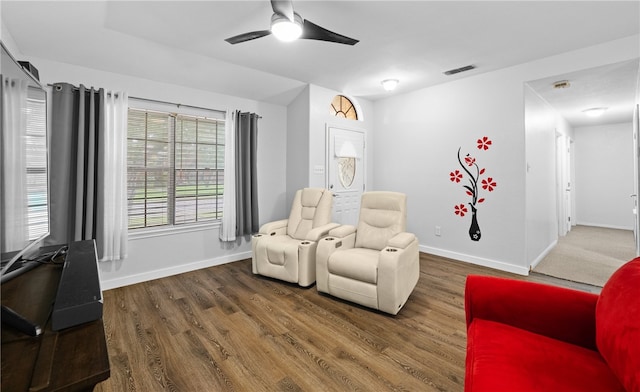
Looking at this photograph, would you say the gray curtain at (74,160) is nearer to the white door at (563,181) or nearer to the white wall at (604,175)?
the white door at (563,181)

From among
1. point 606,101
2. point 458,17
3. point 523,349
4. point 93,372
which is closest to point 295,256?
point 523,349

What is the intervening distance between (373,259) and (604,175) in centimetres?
695

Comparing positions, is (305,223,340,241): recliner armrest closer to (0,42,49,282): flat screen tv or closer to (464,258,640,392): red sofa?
(464,258,640,392): red sofa

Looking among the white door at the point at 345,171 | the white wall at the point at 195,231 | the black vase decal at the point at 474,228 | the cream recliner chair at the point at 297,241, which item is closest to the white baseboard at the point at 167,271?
the white wall at the point at 195,231

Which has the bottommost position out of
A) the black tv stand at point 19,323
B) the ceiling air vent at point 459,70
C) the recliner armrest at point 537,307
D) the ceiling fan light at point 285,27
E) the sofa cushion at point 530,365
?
the sofa cushion at point 530,365

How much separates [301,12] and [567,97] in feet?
13.6

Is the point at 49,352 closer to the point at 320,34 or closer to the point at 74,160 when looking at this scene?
the point at 320,34

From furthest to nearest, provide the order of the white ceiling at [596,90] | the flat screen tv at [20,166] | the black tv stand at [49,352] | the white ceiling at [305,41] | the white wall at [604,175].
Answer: the white wall at [604,175] < the white ceiling at [596,90] < the white ceiling at [305,41] < the flat screen tv at [20,166] < the black tv stand at [49,352]

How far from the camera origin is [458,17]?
2404 millimetres

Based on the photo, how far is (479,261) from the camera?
377 centimetres

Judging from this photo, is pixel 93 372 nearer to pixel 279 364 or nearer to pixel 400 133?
pixel 279 364

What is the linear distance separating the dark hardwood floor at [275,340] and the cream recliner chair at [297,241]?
0.61 ft

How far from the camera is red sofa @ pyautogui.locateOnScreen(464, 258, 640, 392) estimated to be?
38.0 inches

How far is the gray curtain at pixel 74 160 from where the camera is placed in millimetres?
2699
